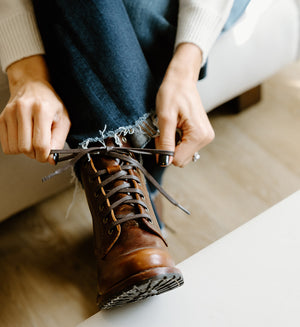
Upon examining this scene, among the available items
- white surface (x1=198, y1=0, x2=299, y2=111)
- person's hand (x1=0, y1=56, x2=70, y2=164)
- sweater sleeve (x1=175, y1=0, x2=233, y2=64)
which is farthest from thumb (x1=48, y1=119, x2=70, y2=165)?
white surface (x1=198, y1=0, x2=299, y2=111)

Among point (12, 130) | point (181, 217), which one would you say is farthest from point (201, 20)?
point (181, 217)

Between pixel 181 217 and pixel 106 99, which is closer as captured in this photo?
pixel 106 99

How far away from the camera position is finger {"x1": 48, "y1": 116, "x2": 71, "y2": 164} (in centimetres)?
56

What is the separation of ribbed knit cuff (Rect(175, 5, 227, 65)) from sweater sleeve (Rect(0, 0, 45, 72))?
0.24 m

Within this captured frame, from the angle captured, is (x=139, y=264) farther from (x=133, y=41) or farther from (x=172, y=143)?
(x=133, y=41)

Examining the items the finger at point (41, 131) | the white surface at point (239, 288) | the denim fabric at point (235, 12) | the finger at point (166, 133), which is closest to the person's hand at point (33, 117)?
the finger at point (41, 131)

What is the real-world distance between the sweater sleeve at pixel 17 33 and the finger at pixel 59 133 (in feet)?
0.42

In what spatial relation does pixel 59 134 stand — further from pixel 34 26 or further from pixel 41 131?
pixel 34 26

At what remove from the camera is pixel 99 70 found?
0.56m

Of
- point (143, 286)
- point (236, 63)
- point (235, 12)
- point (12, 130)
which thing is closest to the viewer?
point (143, 286)

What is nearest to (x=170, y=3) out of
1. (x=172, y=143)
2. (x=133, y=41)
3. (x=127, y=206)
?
(x=133, y=41)

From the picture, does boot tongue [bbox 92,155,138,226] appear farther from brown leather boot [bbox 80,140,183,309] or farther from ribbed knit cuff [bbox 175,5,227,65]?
ribbed knit cuff [bbox 175,5,227,65]

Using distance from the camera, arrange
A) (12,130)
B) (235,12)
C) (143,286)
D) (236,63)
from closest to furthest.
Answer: (143,286) < (12,130) < (235,12) < (236,63)

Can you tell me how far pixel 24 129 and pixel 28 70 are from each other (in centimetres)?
12
